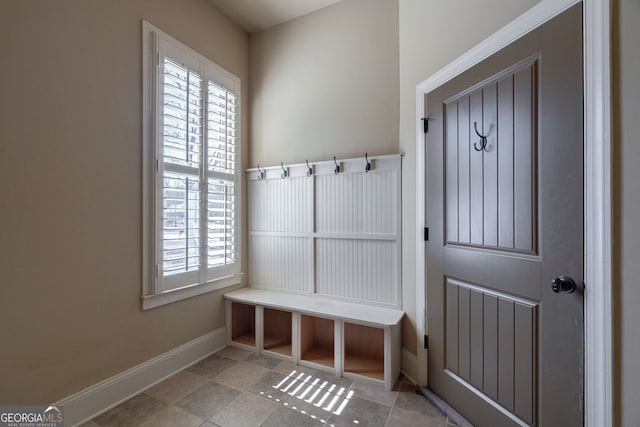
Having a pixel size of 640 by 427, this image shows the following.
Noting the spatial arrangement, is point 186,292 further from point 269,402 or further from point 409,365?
point 409,365

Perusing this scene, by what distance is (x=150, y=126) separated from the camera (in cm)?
208

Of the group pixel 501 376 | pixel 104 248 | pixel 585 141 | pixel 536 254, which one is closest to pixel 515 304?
pixel 536 254

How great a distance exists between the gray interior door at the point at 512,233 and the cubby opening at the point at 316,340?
929 mm

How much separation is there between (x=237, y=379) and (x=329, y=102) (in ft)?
8.28

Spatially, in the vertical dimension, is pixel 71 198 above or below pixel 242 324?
above

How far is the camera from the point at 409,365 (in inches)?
84.3

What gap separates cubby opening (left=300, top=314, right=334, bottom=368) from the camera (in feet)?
7.87

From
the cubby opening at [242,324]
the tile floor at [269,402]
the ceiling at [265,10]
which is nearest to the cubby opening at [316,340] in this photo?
the tile floor at [269,402]

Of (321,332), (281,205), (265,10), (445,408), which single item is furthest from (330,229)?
(265,10)

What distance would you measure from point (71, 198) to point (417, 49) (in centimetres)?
256

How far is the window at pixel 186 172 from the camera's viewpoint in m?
2.09

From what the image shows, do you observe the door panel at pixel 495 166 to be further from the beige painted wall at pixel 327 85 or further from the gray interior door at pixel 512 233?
the beige painted wall at pixel 327 85

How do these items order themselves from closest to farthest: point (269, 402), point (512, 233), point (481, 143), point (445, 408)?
point (512, 233) → point (481, 143) → point (445, 408) → point (269, 402)
